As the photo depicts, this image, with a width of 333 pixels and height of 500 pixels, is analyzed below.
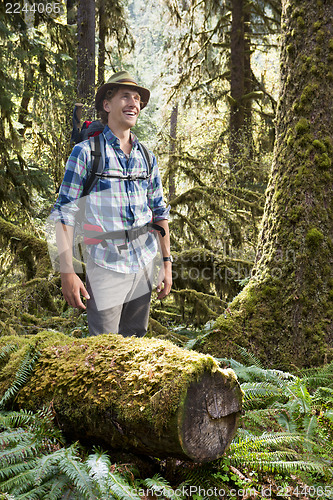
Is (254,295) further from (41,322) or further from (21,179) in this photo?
(21,179)

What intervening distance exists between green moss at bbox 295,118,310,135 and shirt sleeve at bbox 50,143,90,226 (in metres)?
2.45

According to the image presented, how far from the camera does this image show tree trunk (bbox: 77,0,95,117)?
7.97 m

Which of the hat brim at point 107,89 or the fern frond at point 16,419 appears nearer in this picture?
the fern frond at point 16,419

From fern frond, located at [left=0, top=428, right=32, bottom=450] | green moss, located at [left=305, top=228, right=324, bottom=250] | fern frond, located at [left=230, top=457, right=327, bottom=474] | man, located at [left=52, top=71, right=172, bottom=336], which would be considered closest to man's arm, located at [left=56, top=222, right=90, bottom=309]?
man, located at [left=52, top=71, right=172, bottom=336]

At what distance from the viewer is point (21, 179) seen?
7.57 m

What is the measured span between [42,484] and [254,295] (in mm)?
2979

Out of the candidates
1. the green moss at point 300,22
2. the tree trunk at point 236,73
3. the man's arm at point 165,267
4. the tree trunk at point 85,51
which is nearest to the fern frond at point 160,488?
the man's arm at point 165,267

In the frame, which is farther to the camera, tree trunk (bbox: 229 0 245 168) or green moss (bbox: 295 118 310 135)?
tree trunk (bbox: 229 0 245 168)

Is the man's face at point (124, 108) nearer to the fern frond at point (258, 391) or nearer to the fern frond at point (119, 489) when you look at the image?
the fern frond at point (258, 391)

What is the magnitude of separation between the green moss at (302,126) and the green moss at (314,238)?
106 cm

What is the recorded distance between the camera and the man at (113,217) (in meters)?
3.36

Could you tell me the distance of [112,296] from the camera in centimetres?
352

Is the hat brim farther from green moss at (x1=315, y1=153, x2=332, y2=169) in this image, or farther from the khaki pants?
green moss at (x1=315, y1=153, x2=332, y2=169)

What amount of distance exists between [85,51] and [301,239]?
5.77m
